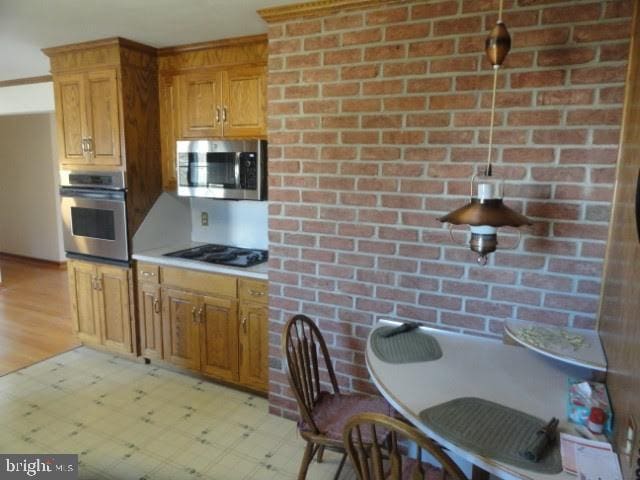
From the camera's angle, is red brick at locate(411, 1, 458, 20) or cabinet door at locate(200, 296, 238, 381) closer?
red brick at locate(411, 1, 458, 20)

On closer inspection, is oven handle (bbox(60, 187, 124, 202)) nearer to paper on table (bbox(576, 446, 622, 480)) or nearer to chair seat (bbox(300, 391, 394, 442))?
chair seat (bbox(300, 391, 394, 442))

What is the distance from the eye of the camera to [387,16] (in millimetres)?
1937

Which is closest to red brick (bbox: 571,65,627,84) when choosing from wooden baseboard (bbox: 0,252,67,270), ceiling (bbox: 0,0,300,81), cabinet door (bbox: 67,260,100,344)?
ceiling (bbox: 0,0,300,81)

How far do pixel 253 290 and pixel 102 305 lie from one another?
4.42 ft

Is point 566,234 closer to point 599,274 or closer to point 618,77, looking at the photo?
point 599,274

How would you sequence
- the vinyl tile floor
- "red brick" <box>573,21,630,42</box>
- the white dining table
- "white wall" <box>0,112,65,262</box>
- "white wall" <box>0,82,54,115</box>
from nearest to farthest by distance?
the white dining table, "red brick" <box>573,21,630,42</box>, the vinyl tile floor, "white wall" <box>0,82,54,115</box>, "white wall" <box>0,112,65,262</box>

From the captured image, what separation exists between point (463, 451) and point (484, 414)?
7.2 inches

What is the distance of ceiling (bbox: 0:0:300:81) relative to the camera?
7.11ft

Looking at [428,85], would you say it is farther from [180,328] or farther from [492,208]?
[180,328]

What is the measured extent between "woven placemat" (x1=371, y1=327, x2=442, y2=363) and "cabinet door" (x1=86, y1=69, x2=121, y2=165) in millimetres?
2161

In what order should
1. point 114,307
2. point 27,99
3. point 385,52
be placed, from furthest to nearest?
point 27,99 < point 114,307 < point 385,52

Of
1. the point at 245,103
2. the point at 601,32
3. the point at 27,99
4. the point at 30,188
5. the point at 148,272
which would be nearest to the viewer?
the point at 601,32

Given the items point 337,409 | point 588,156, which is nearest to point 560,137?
point 588,156

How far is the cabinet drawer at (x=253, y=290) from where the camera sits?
256cm
